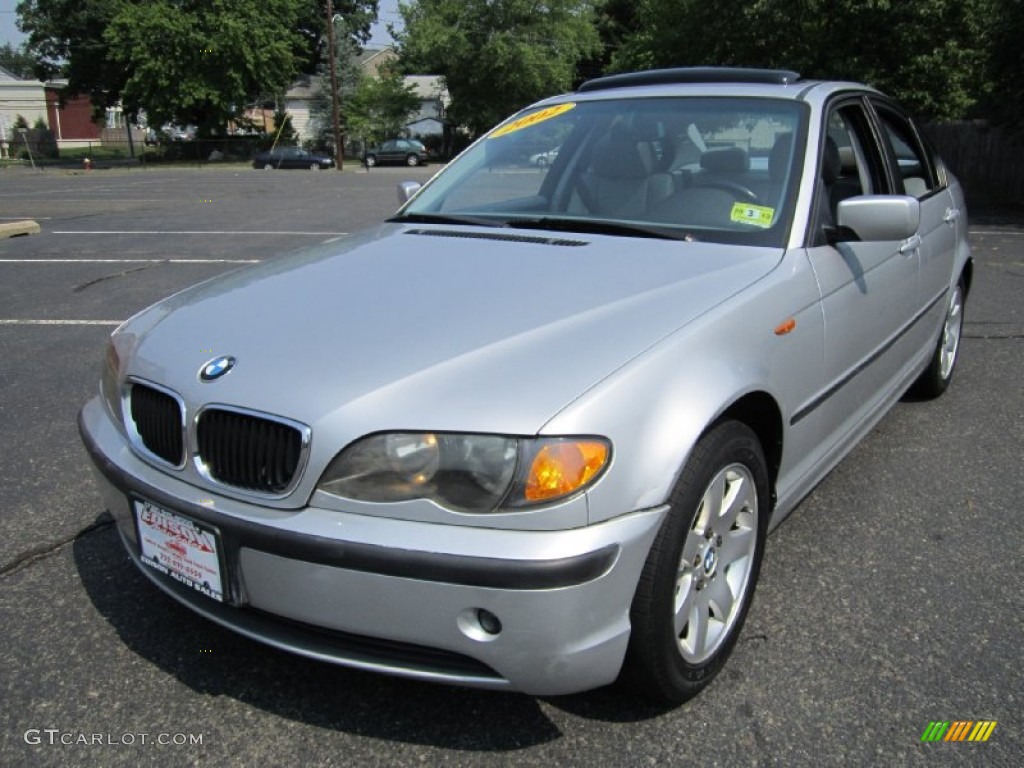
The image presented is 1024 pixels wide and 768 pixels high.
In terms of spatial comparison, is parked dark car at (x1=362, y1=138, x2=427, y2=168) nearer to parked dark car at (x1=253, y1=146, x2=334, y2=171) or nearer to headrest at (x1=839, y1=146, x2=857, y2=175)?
parked dark car at (x1=253, y1=146, x2=334, y2=171)

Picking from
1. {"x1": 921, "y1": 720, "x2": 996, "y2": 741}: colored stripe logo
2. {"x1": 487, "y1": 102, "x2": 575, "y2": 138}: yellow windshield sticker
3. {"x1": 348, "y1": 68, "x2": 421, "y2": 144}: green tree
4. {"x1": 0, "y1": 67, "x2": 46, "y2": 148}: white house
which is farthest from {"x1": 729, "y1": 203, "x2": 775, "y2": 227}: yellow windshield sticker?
{"x1": 0, "y1": 67, "x2": 46, "y2": 148}: white house

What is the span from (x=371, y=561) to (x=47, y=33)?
62.2m

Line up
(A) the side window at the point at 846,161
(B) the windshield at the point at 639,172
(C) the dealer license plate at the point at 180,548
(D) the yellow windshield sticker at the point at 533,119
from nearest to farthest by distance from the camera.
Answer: (C) the dealer license plate at the point at 180,548, (B) the windshield at the point at 639,172, (A) the side window at the point at 846,161, (D) the yellow windshield sticker at the point at 533,119

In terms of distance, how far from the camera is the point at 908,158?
4273 millimetres

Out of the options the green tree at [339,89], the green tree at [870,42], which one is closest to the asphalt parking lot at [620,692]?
the green tree at [870,42]

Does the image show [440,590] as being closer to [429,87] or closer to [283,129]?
[283,129]

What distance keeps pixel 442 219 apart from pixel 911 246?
6.30 ft

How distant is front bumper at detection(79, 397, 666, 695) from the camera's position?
72.8 inches

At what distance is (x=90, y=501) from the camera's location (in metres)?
3.46

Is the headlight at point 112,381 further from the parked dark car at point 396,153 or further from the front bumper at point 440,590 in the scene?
the parked dark car at point 396,153

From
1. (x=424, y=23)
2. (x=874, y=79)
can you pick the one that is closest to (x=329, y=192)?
(x=874, y=79)

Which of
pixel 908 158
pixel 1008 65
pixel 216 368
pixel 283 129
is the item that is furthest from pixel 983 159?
pixel 283 129

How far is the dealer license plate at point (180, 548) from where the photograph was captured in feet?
6.89

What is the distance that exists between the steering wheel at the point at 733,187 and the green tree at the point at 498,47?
48.7 m
